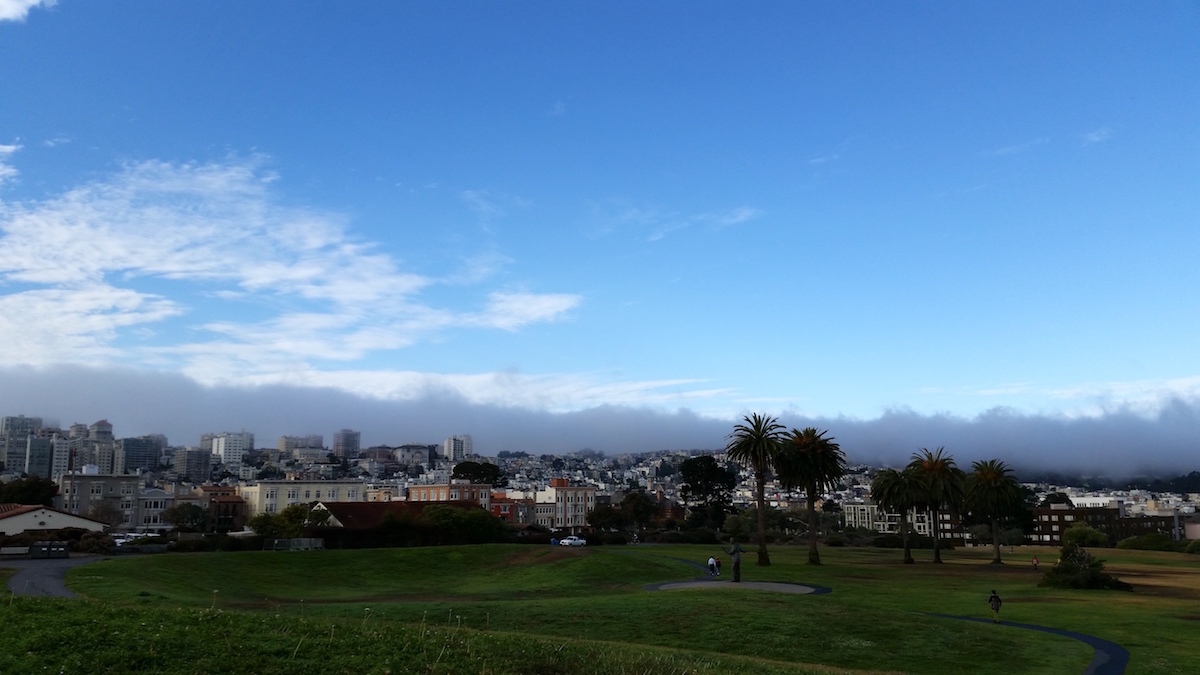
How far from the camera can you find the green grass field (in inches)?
688

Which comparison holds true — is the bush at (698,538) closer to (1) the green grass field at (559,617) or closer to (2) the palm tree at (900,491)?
(2) the palm tree at (900,491)

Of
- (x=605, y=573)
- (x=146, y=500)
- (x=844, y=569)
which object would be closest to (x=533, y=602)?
(x=605, y=573)

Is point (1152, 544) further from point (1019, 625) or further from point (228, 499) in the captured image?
point (228, 499)

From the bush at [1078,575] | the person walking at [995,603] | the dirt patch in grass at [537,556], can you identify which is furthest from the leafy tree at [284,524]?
the bush at [1078,575]

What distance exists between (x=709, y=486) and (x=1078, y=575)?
120555 millimetres

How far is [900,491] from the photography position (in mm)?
91562

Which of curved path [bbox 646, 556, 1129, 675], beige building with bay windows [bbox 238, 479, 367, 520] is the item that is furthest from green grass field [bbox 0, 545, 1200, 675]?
beige building with bay windows [bbox 238, 479, 367, 520]

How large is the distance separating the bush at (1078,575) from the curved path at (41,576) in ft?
200

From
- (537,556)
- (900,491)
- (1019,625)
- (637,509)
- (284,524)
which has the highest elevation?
(900,491)

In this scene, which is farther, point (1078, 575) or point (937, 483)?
point (937, 483)

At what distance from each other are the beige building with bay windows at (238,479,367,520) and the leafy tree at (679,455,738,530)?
228ft

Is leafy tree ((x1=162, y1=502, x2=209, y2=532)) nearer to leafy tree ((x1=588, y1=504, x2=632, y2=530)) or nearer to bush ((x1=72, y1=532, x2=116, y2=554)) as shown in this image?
leafy tree ((x1=588, y1=504, x2=632, y2=530))

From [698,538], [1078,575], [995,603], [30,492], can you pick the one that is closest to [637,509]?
[698,538]

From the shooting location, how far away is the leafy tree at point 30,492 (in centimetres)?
13600
